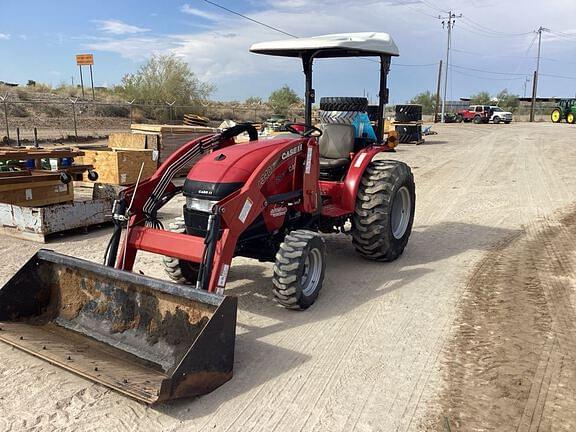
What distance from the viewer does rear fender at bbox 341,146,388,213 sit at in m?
5.56

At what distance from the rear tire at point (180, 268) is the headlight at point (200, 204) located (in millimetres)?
577

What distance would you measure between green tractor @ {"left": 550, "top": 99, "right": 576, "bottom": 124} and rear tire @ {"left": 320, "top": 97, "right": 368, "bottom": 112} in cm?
4272

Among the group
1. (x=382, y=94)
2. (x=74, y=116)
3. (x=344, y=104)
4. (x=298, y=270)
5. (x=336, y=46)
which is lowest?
(x=298, y=270)

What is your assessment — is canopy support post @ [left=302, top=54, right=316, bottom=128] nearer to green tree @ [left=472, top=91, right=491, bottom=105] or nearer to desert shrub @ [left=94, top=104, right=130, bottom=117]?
desert shrub @ [left=94, top=104, right=130, bottom=117]

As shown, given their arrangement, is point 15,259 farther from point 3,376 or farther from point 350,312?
point 350,312

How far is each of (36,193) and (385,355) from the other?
21.4ft

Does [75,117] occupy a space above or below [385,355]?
above

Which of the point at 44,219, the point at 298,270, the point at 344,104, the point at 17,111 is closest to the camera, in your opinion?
the point at 298,270

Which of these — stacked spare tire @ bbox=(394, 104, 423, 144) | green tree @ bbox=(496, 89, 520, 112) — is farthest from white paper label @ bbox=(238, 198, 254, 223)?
green tree @ bbox=(496, 89, 520, 112)

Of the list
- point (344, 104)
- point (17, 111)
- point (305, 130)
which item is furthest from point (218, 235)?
point (17, 111)

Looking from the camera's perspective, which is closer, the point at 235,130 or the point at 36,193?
the point at 235,130

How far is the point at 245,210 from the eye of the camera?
13.6ft

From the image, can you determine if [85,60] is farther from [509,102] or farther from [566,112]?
[509,102]

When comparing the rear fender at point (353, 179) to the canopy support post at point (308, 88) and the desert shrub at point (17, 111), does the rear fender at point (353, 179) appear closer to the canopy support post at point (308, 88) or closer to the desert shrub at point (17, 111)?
the canopy support post at point (308, 88)
